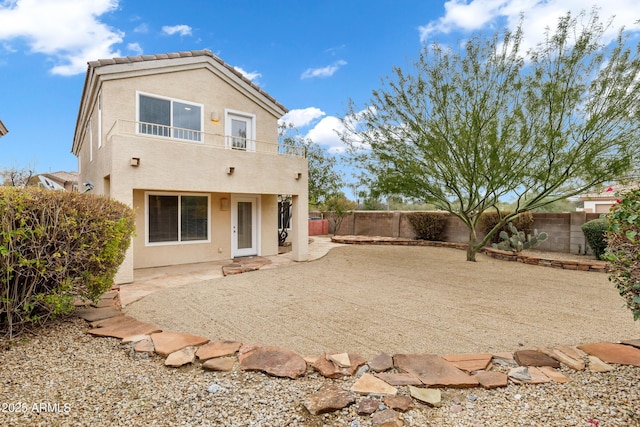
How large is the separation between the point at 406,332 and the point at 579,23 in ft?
33.8

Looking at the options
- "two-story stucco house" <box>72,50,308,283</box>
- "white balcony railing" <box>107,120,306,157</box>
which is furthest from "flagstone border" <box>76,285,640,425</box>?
"white balcony railing" <box>107,120,306,157</box>

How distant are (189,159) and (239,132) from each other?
3.49 metres

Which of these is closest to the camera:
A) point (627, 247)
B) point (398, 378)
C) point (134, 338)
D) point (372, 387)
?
point (372, 387)

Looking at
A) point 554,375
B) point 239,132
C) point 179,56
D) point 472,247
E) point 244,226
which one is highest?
point 179,56

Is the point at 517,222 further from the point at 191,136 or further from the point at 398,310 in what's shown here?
the point at 191,136

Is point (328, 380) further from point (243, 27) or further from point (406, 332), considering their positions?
point (243, 27)

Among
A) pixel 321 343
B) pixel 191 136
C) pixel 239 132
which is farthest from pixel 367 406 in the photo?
pixel 239 132

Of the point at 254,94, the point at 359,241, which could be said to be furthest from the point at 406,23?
the point at 359,241

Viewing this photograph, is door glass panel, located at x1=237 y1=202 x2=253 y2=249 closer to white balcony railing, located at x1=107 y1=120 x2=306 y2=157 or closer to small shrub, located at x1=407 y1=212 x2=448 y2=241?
white balcony railing, located at x1=107 y1=120 x2=306 y2=157

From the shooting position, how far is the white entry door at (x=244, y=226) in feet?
43.4

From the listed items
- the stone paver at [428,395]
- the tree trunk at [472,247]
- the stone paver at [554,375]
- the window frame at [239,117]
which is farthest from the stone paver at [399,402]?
the tree trunk at [472,247]

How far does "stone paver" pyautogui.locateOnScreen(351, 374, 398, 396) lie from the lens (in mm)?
3230

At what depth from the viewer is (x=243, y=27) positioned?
47.1ft

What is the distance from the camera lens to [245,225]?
13.6 metres
